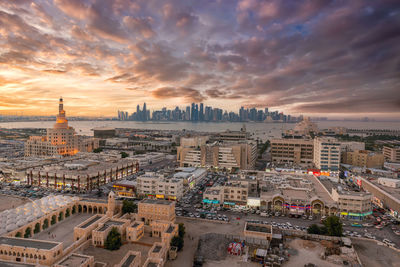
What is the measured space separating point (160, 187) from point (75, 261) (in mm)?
27888

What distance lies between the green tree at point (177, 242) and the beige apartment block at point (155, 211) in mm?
5615

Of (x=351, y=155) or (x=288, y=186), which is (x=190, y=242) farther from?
(x=351, y=155)

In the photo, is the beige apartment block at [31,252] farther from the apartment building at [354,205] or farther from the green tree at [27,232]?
the apartment building at [354,205]

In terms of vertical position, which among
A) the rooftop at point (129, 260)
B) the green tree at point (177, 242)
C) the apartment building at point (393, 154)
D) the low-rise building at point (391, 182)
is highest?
the apartment building at point (393, 154)

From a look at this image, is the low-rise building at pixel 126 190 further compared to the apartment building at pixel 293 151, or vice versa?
the apartment building at pixel 293 151

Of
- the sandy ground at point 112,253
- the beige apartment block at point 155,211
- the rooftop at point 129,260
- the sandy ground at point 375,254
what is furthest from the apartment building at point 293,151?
the rooftop at point 129,260

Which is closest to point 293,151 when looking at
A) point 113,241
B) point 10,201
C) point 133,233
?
point 133,233

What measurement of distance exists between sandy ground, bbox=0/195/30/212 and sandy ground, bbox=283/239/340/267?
50160 millimetres

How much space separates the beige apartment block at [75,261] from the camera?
1020 inches

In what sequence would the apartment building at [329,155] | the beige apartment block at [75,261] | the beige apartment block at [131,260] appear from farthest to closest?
1. the apartment building at [329,155]
2. the beige apartment block at [131,260]
3. the beige apartment block at [75,261]

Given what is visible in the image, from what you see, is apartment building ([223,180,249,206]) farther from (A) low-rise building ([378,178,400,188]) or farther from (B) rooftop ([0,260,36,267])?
(B) rooftop ([0,260,36,267])

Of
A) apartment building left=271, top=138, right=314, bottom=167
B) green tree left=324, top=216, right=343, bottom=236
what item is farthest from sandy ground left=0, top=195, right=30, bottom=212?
apartment building left=271, top=138, right=314, bottom=167

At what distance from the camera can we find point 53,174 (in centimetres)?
6081

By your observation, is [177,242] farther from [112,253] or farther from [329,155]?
[329,155]
